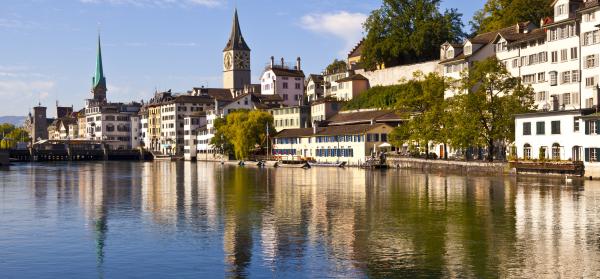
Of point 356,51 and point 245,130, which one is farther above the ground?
point 356,51

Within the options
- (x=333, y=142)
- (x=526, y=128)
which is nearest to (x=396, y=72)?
(x=333, y=142)

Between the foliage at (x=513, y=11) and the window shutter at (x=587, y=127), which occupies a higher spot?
the foliage at (x=513, y=11)

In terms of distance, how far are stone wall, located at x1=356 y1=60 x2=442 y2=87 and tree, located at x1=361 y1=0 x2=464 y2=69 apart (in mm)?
2371

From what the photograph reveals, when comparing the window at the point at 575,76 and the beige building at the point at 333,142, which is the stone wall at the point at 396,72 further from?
the window at the point at 575,76

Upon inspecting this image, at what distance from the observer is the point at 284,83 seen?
622ft

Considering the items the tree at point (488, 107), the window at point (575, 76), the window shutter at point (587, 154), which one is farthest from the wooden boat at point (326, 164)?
the window shutter at point (587, 154)

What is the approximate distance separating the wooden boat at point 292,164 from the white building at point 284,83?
57.4 meters

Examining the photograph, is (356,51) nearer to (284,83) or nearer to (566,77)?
(284,83)

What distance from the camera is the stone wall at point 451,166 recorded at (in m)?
84.0

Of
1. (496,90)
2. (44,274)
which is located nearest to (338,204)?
(44,274)

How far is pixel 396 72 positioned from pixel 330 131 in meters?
14.6

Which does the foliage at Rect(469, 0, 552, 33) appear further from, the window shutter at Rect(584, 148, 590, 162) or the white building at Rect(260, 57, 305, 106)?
the white building at Rect(260, 57, 305, 106)

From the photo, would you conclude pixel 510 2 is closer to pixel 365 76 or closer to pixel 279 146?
pixel 365 76

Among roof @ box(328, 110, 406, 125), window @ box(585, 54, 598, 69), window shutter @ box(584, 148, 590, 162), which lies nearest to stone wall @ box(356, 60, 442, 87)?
roof @ box(328, 110, 406, 125)
